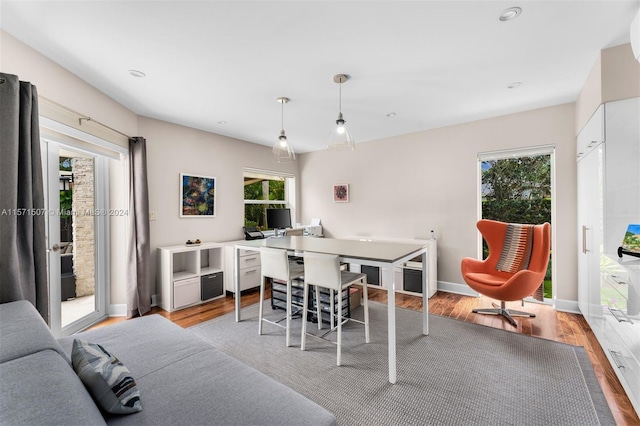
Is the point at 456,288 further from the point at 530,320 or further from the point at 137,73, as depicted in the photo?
the point at 137,73

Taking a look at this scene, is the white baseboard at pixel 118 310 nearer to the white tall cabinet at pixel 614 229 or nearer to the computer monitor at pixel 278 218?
the computer monitor at pixel 278 218

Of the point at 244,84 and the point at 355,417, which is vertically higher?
the point at 244,84

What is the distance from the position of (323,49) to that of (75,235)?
314 centimetres

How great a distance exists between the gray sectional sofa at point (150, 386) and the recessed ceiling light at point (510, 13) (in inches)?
97.6

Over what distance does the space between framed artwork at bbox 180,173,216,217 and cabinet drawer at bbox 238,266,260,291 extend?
3.53 feet

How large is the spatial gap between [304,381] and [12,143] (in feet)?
8.53

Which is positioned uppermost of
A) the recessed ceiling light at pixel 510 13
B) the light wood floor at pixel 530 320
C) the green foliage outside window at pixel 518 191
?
the recessed ceiling light at pixel 510 13

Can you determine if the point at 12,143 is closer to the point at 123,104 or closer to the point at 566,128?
the point at 123,104

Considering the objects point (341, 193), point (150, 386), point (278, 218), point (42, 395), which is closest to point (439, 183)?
point (341, 193)

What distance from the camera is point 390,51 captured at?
2.20 meters

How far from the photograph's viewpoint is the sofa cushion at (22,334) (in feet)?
3.62

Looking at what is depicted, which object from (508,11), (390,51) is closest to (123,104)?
(390,51)

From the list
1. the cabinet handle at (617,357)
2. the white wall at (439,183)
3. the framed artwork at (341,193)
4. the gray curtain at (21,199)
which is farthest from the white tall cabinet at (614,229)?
the gray curtain at (21,199)

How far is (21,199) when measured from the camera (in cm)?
195
